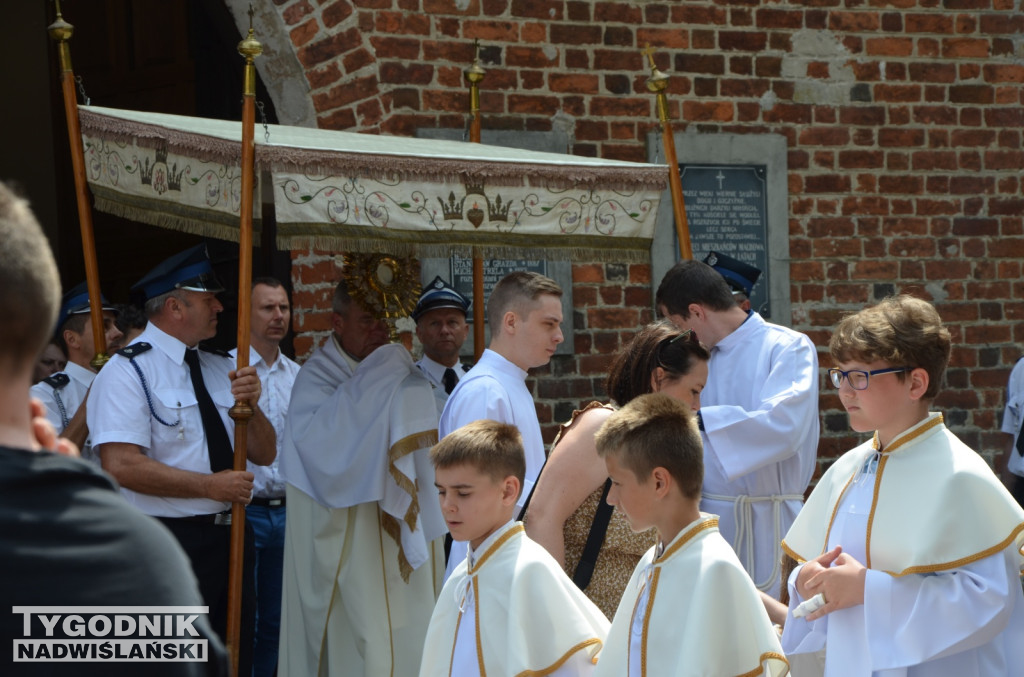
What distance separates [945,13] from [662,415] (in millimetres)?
4933

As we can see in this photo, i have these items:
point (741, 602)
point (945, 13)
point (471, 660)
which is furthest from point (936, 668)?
point (945, 13)

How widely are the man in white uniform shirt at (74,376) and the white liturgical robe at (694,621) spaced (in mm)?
2775

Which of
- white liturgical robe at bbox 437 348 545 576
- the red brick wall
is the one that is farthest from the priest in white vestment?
the red brick wall

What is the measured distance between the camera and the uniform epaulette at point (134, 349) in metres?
4.78

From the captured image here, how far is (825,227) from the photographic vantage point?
692 cm

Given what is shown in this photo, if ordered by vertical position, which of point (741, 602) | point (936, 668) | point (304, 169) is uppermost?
point (304, 169)

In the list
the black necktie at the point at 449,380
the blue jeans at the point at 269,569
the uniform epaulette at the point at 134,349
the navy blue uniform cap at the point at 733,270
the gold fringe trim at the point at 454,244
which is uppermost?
the gold fringe trim at the point at 454,244

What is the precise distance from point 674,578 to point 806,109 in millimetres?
4582

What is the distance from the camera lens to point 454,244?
4504 millimetres

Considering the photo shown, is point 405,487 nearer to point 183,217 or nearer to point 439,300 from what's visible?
point 439,300

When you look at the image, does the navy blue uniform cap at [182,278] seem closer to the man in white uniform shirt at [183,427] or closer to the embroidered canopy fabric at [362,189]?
the man in white uniform shirt at [183,427]

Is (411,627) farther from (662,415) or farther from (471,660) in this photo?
(662,415)

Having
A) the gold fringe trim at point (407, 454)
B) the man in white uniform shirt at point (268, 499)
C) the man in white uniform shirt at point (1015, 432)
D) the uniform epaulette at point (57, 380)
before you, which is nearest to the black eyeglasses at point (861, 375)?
the gold fringe trim at point (407, 454)

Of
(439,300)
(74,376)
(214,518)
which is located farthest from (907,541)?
(74,376)
